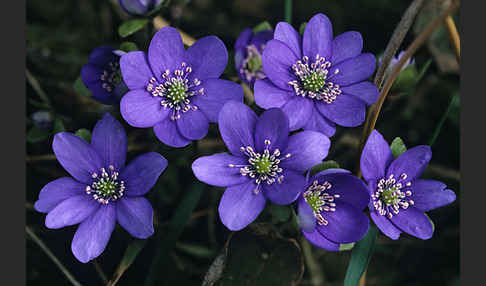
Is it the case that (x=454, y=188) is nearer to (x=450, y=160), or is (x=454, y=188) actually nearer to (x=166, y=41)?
(x=450, y=160)

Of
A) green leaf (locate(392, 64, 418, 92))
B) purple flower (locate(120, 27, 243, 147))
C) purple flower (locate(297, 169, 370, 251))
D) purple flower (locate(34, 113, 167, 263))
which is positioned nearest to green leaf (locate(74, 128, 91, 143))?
purple flower (locate(34, 113, 167, 263))

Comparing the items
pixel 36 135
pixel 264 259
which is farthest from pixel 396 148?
pixel 36 135

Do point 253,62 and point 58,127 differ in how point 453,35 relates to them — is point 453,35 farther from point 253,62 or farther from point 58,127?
point 58,127

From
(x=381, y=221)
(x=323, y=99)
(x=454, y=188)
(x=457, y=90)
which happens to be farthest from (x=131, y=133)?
(x=457, y=90)

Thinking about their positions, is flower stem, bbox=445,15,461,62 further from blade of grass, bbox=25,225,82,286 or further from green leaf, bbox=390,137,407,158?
blade of grass, bbox=25,225,82,286

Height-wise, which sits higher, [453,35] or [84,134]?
[453,35]

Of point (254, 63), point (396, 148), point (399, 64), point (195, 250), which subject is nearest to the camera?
point (399, 64)

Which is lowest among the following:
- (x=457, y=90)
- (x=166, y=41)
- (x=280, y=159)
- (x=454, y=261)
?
(x=454, y=261)
